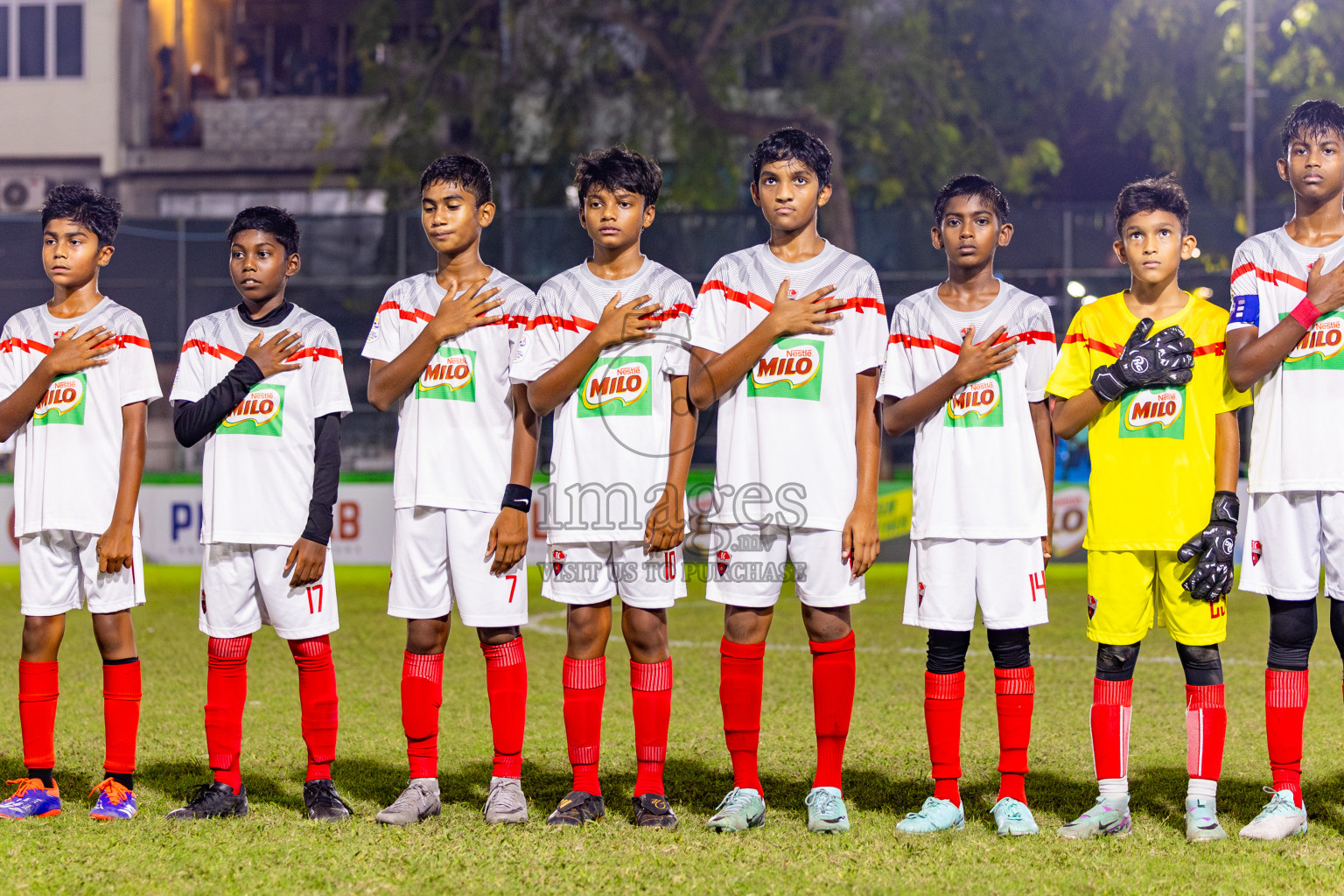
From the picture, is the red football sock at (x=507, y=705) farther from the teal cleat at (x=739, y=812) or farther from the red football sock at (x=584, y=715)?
the teal cleat at (x=739, y=812)

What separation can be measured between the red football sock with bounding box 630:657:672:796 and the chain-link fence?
914cm

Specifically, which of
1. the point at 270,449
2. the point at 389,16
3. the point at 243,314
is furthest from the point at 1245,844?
the point at 389,16

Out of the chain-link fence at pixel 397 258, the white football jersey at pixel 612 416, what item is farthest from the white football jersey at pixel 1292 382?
the chain-link fence at pixel 397 258

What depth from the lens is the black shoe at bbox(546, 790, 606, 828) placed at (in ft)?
13.7

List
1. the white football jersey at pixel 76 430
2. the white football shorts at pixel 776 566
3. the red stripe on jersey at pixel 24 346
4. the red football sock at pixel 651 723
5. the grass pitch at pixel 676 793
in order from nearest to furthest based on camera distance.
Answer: the grass pitch at pixel 676 793, the white football shorts at pixel 776 566, the red football sock at pixel 651 723, the white football jersey at pixel 76 430, the red stripe on jersey at pixel 24 346

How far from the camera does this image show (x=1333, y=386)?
4.05 metres

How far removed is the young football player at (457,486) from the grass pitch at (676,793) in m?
0.32

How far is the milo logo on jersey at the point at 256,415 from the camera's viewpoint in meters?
4.35

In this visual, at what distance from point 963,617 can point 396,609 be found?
1819 millimetres

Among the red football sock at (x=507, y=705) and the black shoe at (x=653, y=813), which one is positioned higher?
the red football sock at (x=507, y=705)

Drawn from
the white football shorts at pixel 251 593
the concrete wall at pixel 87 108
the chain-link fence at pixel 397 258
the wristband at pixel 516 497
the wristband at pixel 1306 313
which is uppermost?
the concrete wall at pixel 87 108

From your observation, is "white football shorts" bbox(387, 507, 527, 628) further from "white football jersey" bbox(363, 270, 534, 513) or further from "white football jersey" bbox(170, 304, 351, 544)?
"white football jersey" bbox(170, 304, 351, 544)

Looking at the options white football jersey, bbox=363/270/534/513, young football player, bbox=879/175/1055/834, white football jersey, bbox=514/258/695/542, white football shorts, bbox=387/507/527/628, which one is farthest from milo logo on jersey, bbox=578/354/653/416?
young football player, bbox=879/175/1055/834

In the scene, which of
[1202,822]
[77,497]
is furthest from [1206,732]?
[77,497]
